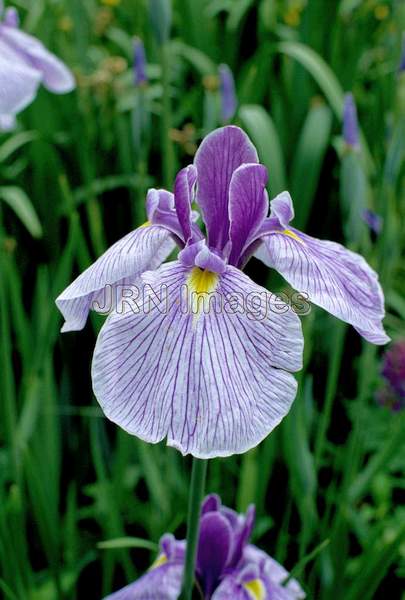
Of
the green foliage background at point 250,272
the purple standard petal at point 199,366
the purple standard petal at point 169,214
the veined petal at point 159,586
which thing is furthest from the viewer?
the green foliage background at point 250,272

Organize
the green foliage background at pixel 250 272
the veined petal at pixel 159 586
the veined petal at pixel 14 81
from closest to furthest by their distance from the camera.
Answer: the veined petal at pixel 159 586 < the veined petal at pixel 14 81 < the green foliage background at pixel 250 272

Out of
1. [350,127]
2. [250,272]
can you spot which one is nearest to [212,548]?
[350,127]

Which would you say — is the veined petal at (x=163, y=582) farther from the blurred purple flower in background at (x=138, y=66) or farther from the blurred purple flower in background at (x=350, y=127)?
the blurred purple flower in background at (x=138, y=66)

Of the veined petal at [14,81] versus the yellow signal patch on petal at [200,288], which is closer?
the yellow signal patch on petal at [200,288]

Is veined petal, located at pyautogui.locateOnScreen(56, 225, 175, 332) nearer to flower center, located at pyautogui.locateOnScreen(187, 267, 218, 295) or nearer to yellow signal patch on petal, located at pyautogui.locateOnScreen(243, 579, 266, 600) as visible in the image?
flower center, located at pyautogui.locateOnScreen(187, 267, 218, 295)

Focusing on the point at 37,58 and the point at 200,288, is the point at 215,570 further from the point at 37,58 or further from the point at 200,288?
the point at 37,58

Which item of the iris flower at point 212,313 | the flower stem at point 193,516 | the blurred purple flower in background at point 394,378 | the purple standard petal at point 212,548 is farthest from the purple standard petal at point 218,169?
the blurred purple flower in background at point 394,378

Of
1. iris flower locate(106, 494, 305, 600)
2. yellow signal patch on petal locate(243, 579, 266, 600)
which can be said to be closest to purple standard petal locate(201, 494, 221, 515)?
iris flower locate(106, 494, 305, 600)
